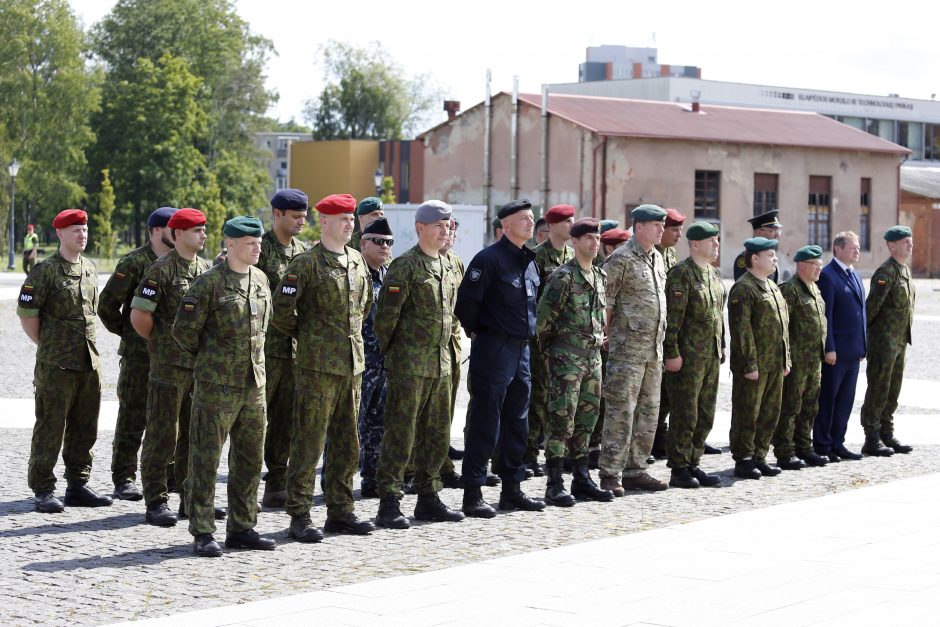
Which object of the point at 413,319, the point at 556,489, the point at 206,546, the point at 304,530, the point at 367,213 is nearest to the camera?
the point at 206,546

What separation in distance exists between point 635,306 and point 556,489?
1.47 metres

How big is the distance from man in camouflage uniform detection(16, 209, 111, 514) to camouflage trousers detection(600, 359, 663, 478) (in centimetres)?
349

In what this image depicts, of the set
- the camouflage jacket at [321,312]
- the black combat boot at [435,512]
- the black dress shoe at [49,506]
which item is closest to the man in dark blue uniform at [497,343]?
the black combat boot at [435,512]

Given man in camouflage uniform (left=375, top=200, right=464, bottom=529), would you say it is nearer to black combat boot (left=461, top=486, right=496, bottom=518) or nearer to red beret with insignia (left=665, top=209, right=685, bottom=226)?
black combat boot (left=461, top=486, right=496, bottom=518)

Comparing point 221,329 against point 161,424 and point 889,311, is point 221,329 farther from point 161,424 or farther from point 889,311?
point 889,311

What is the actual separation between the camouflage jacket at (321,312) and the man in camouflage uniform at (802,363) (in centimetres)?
466

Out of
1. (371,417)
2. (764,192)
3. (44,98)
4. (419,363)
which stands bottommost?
(371,417)

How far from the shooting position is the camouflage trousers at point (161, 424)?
340 inches

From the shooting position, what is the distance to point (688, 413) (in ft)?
34.8

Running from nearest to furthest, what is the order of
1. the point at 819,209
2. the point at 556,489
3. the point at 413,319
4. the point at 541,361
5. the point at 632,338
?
the point at 413,319, the point at 556,489, the point at 632,338, the point at 541,361, the point at 819,209

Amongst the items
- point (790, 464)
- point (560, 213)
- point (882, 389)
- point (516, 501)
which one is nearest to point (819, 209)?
point (882, 389)

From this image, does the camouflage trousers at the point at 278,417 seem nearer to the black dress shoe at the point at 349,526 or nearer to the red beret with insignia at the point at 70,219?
the black dress shoe at the point at 349,526

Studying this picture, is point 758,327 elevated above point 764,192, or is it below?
below

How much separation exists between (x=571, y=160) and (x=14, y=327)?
1101 inches
